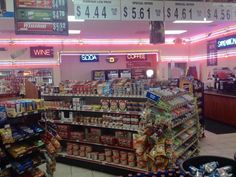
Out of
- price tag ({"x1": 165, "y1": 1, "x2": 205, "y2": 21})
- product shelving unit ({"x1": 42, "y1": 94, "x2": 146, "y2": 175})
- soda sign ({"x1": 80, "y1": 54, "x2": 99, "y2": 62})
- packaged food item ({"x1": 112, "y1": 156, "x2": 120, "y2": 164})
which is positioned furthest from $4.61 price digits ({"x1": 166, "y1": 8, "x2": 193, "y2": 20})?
soda sign ({"x1": 80, "y1": 54, "x2": 99, "y2": 62})

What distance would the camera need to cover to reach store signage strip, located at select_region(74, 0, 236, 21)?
4520mm

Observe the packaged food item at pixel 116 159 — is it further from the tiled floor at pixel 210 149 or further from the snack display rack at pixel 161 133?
the snack display rack at pixel 161 133

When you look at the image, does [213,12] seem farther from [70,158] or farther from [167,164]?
[70,158]

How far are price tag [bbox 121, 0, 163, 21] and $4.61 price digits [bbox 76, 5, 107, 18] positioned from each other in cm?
36

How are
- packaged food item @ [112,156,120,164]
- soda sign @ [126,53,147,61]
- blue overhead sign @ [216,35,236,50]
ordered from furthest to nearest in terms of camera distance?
soda sign @ [126,53,147,61], blue overhead sign @ [216,35,236,50], packaged food item @ [112,156,120,164]

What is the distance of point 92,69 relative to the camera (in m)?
12.5

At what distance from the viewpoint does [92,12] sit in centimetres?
452

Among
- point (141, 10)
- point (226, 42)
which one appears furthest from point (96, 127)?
point (226, 42)

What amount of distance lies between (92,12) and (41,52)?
7.14m

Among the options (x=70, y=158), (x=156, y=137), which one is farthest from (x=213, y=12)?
(x=70, y=158)

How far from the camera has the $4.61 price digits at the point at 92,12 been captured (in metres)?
4.46

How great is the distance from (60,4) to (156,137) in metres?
2.99

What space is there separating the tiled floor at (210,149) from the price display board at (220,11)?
3.08 m

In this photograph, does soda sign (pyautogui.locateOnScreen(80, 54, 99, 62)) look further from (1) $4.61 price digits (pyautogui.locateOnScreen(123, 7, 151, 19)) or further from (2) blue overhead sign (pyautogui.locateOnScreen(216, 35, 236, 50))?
(1) $4.61 price digits (pyautogui.locateOnScreen(123, 7, 151, 19))
